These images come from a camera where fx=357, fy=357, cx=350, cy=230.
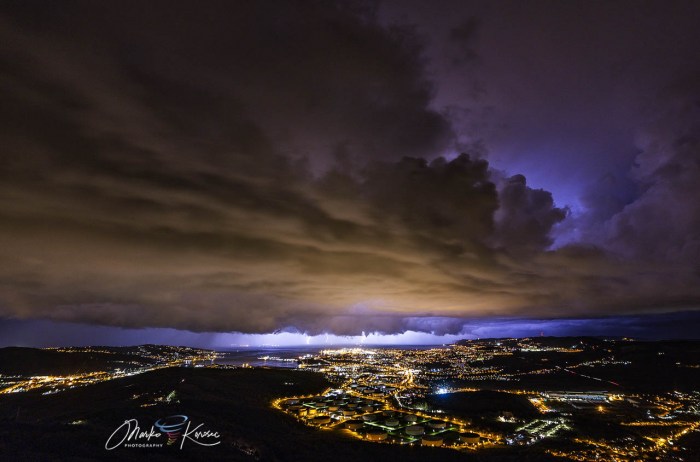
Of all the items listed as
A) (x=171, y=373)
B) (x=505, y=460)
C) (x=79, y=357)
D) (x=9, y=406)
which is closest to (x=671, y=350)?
(x=505, y=460)

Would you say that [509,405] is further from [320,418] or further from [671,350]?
[671,350]
